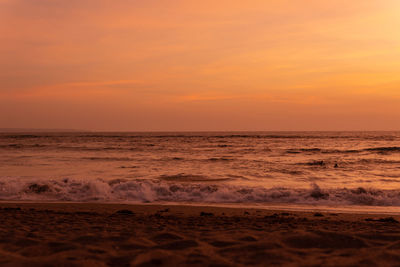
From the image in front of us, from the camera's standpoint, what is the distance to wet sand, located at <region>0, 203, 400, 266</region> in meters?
3.79

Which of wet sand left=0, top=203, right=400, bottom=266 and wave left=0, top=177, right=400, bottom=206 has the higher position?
wet sand left=0, top=203, right=400, bottom=266

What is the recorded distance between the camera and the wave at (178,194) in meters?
10.2

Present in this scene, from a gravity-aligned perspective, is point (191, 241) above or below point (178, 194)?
above

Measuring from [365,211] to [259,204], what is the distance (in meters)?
2.69

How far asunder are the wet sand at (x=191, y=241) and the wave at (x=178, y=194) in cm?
331

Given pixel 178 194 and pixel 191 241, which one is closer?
pixel 191 241

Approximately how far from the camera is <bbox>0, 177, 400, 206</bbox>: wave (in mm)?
10242

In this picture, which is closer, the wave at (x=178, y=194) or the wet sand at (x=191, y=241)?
the wet sand at (x=191, y=241)

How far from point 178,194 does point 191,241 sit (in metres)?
6.38

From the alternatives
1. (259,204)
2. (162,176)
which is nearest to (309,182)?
(259,204)

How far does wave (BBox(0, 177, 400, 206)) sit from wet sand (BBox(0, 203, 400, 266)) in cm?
331

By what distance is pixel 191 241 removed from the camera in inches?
183

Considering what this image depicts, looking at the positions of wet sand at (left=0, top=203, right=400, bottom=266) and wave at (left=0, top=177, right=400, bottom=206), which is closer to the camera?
wet sand at (left=0, top=203, right=400, bottom=266)

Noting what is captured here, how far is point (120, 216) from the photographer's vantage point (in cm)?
707
